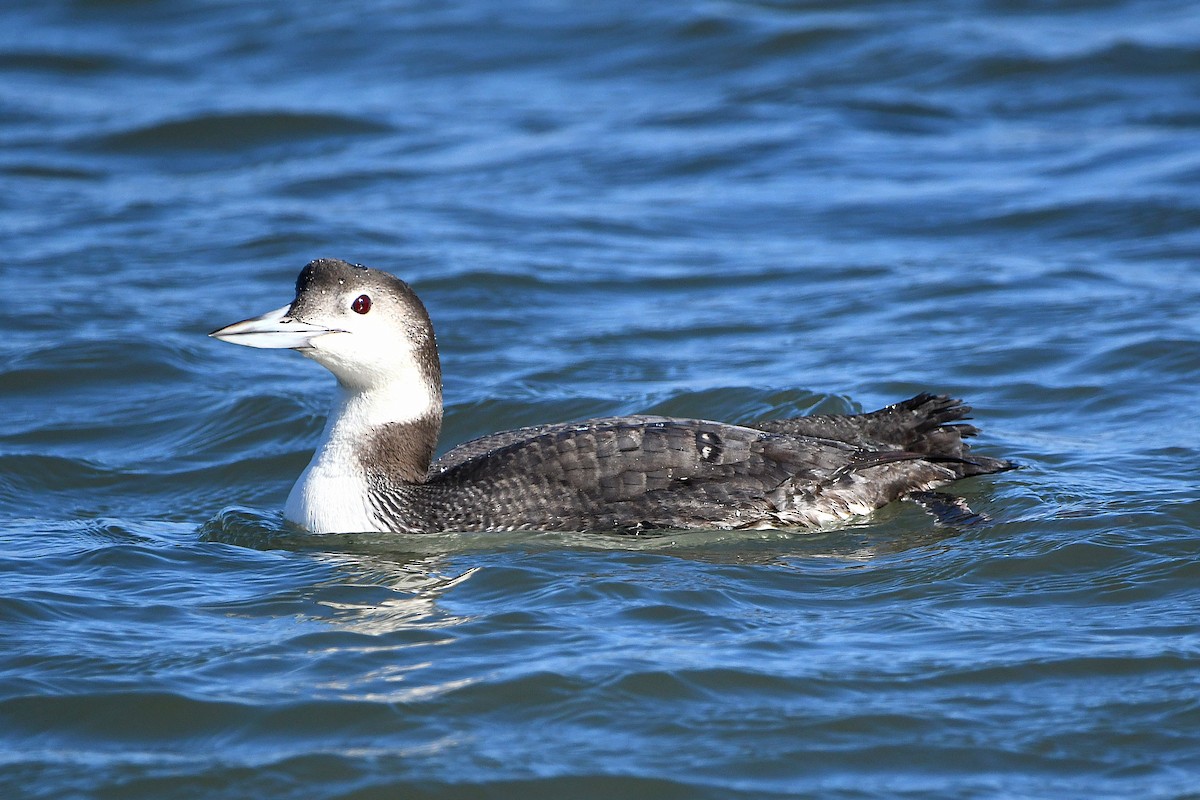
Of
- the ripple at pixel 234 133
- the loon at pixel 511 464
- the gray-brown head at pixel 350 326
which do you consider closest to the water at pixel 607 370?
the ripple at pixel 234 133

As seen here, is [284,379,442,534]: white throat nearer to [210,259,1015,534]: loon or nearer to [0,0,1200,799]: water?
[210,259,1015,534]: loon

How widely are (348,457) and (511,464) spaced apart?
73 centimetres

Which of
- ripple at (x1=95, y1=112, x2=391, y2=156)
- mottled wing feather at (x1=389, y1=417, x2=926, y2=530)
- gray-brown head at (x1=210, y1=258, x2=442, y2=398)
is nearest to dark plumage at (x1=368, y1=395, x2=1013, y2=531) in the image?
mottled wing feather at (x1=389, y1=417, x2=926, y2=530)

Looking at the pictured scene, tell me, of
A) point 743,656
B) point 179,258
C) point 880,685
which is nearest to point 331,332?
point 743,656

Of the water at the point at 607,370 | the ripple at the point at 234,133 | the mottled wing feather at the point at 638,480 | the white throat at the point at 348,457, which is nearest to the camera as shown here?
the water at the point at 607,370

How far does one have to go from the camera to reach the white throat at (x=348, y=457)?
7.43m

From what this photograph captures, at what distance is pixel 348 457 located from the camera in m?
7.52

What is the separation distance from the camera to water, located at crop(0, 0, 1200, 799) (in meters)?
5.59

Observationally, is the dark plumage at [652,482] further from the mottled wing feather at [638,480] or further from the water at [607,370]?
the water at [607,370]

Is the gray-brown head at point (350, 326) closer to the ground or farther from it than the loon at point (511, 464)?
farther from it

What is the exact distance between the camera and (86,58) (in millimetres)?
18750

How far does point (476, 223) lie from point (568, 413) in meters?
4.24

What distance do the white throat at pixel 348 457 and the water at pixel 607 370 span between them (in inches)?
6.6

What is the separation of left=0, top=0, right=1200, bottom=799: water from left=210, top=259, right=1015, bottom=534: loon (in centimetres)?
15
